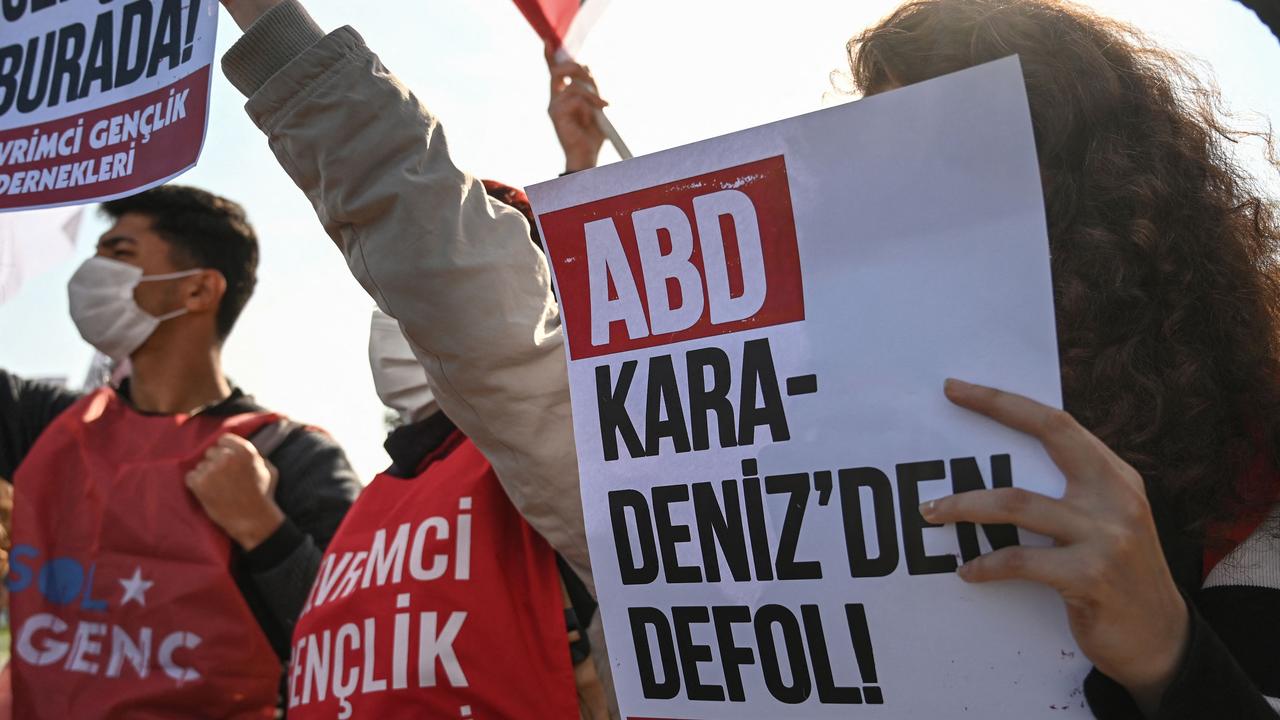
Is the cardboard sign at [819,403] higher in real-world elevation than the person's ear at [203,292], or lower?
lower

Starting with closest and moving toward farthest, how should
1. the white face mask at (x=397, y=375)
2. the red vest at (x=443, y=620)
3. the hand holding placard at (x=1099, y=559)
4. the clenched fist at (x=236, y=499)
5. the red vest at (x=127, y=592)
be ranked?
the hand holding placard at (x=1099, y=559) < the red vest at (x=443, y=620) < the white face mask at (x=397, y=375) < the red vest at (x=127, y=592) < the clenched fist at (x=236, y=499)

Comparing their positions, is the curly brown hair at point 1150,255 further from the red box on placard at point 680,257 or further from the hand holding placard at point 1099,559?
the red box on placard at point 680,257

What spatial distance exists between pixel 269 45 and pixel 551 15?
1174mm

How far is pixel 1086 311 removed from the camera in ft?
3.99

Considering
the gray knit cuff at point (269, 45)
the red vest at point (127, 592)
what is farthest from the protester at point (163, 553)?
the gray knit cuff at point (269, 45)

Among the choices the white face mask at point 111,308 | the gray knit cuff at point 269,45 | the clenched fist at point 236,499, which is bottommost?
the clenched fist at point 236,499

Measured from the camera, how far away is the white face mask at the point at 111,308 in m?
3.89

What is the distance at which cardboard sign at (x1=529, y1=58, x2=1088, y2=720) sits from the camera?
41.9 inches

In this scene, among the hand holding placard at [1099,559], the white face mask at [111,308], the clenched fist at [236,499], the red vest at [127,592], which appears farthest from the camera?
the white face mask at [111,308]

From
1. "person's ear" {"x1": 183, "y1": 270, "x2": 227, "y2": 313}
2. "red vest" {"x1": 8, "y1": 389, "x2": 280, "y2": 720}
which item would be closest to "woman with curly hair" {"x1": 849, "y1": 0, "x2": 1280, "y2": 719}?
"red vest" {"x1": 8, "y1": 389, "x2": 280, "y2": 720}

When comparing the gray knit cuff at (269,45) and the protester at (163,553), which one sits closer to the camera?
the gray knit cuff at (269,45)

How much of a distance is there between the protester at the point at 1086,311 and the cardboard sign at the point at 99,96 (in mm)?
197

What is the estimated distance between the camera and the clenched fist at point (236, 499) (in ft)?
9.41

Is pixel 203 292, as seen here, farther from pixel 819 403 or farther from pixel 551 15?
pixel 819 403
